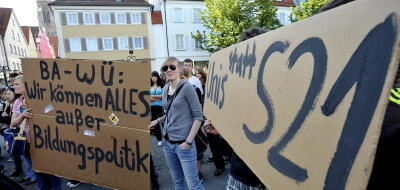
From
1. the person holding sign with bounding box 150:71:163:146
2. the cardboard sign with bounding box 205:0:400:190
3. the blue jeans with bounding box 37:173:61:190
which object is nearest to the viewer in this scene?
the cardboard sign with bounding box 205:0:400:190

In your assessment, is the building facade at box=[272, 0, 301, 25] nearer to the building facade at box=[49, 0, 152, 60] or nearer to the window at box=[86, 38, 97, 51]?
the building facade at box=[49, 0, 152, 60]

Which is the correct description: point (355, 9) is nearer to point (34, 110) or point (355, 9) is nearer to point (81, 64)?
point (81, 64)

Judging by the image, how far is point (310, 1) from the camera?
17047mm

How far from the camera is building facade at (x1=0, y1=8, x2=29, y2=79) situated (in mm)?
24922

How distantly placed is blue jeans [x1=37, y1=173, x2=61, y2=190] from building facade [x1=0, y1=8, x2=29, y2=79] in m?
27.0

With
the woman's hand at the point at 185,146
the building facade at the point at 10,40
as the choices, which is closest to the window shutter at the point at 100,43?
the building facade at the point at 10,40

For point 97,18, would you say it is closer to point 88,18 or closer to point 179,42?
point 88,18

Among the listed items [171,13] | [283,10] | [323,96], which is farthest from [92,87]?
[283,10]

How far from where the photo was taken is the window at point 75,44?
67.9ft

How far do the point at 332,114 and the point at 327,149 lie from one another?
93 mm

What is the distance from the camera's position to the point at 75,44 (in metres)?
20.8

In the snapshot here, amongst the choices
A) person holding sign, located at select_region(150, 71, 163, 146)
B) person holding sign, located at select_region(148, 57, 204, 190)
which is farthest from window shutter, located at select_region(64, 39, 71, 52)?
person holding sign, located at select_region(148, 57, 204, 190)

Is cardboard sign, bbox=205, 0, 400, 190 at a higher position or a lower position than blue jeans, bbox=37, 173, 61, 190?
higher

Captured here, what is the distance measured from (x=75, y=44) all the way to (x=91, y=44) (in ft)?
4.31
